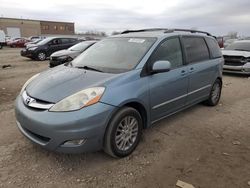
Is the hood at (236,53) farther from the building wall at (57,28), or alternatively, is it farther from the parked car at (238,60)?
the building wall at (57,28)

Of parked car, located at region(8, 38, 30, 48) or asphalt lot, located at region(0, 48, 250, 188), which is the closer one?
asphalt lot, located at region(0, 48, 250, 188)

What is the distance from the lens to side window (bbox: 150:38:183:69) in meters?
3.94

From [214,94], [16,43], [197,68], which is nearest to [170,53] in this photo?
[197,68]

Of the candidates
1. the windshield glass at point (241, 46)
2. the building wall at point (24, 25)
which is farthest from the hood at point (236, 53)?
the building wall at point (24, 25)

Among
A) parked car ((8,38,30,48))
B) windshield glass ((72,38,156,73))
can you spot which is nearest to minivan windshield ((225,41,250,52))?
windshield glass ((72,38,156,73))

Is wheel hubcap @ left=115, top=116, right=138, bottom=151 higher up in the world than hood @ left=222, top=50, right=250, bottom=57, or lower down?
lower down

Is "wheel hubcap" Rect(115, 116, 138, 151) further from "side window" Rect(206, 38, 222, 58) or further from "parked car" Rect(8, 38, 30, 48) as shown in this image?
"parked car" Rect(8, 38, 30, 48)

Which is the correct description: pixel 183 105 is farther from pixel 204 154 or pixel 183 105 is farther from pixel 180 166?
pixel 180 166

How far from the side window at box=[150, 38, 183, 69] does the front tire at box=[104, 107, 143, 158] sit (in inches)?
38.4

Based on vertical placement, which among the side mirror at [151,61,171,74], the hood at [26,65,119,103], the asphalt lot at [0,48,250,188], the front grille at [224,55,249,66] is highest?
the side mirror at [151,61,171,74]

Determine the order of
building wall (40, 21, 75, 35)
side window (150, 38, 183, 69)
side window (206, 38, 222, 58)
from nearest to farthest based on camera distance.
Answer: side window (150, 38, 183, 69)
side window (206, 38, 222, 58)
building wall (40, 21, 75, 35)

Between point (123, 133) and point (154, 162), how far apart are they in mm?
584

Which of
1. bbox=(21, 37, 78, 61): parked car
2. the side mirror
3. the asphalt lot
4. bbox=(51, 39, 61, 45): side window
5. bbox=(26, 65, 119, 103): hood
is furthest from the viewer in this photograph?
bbox=(51, 39, 61, 45): side window

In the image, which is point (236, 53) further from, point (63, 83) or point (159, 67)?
point (63, 83)
